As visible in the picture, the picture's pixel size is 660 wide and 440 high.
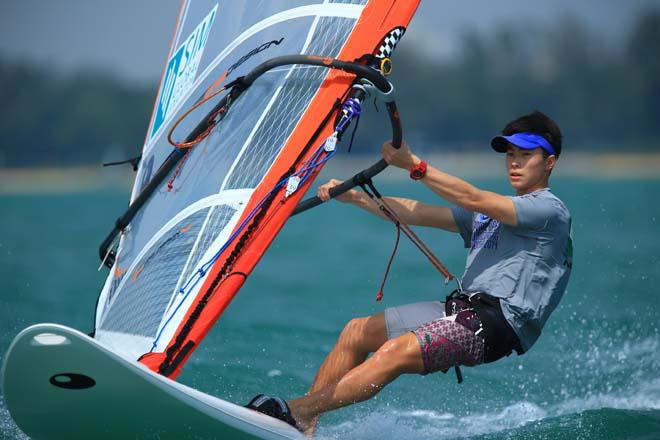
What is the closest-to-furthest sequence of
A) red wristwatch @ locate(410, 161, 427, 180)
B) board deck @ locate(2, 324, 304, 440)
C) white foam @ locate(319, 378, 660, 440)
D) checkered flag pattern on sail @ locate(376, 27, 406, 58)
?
board deck @ locate(2, 324, 304, 440) < red wristwatch @ locate(410, 161, 427, 180) < checkered flag pattern on sail @ locate(376, 27, 406, 58) < white foam @ locate(319, 378, 660, 440)

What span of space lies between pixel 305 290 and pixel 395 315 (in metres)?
6.20

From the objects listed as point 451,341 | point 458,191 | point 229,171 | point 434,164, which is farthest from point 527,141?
point 434,164

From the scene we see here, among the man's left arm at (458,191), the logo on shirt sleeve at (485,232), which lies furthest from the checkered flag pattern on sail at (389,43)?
the logo on shirt sleeve at (485,232)

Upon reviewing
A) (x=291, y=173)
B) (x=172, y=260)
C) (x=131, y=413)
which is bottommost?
(x=131, y=413)

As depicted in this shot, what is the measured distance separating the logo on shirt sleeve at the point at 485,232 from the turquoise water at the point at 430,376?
0.99 meters

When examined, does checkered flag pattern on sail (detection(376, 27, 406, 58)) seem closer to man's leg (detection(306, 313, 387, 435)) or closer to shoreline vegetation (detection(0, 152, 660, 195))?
man's leg (detection(306, 313, 387, 435))

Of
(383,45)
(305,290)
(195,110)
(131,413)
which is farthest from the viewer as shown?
(305,290)

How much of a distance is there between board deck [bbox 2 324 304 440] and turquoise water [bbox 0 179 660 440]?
63 cm

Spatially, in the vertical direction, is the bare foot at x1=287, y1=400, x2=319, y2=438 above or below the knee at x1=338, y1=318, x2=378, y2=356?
below

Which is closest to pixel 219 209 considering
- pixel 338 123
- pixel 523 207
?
pixel 338 123

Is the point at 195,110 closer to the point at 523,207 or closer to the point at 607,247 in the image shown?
the point at 523,207

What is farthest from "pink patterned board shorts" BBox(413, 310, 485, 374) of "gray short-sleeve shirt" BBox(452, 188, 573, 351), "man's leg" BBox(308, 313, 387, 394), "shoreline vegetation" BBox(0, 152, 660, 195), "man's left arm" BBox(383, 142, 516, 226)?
"shoreline vegetation" BBox(0, 152, 660, 195)

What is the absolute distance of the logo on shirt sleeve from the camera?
3805 mm

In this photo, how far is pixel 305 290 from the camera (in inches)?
396
